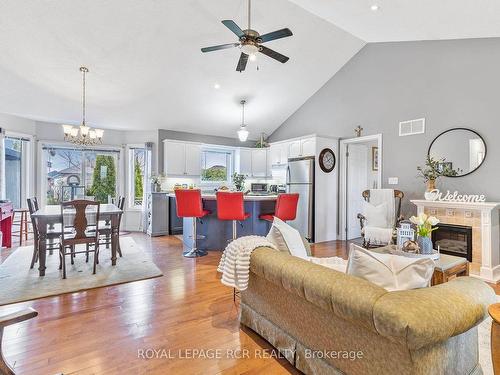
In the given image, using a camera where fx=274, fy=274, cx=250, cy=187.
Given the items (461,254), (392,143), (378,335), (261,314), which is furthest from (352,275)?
(392,143)

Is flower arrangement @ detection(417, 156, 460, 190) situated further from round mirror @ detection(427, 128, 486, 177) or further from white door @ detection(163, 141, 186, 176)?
white door @ detection(163, 141, 186, 176)

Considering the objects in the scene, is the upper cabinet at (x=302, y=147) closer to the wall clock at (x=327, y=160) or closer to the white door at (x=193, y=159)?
the wall clock at (x=327, y=160)

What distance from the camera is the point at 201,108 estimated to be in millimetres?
6281

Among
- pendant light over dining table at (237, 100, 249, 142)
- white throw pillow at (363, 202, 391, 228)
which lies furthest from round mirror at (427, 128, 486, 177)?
pendant light over dining table at (237, 100, 249, 142)

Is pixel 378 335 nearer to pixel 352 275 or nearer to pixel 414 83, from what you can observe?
pixel 352 275

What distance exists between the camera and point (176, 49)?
4.49m

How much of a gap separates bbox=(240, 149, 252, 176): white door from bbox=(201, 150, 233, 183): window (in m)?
0.42

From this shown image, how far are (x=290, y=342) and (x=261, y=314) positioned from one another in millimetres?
355

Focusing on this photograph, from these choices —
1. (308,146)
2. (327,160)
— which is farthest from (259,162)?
(327,160)

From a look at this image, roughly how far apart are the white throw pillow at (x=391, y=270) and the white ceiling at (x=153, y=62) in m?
3.85

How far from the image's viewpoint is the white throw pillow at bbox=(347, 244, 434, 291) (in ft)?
4.62

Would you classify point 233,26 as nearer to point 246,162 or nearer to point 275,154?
point 275,154

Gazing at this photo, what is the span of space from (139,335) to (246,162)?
597 centimetres

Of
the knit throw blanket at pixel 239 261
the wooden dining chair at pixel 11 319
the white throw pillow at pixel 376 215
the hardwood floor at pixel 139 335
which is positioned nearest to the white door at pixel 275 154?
the white throw pillow at pixel 376 215
